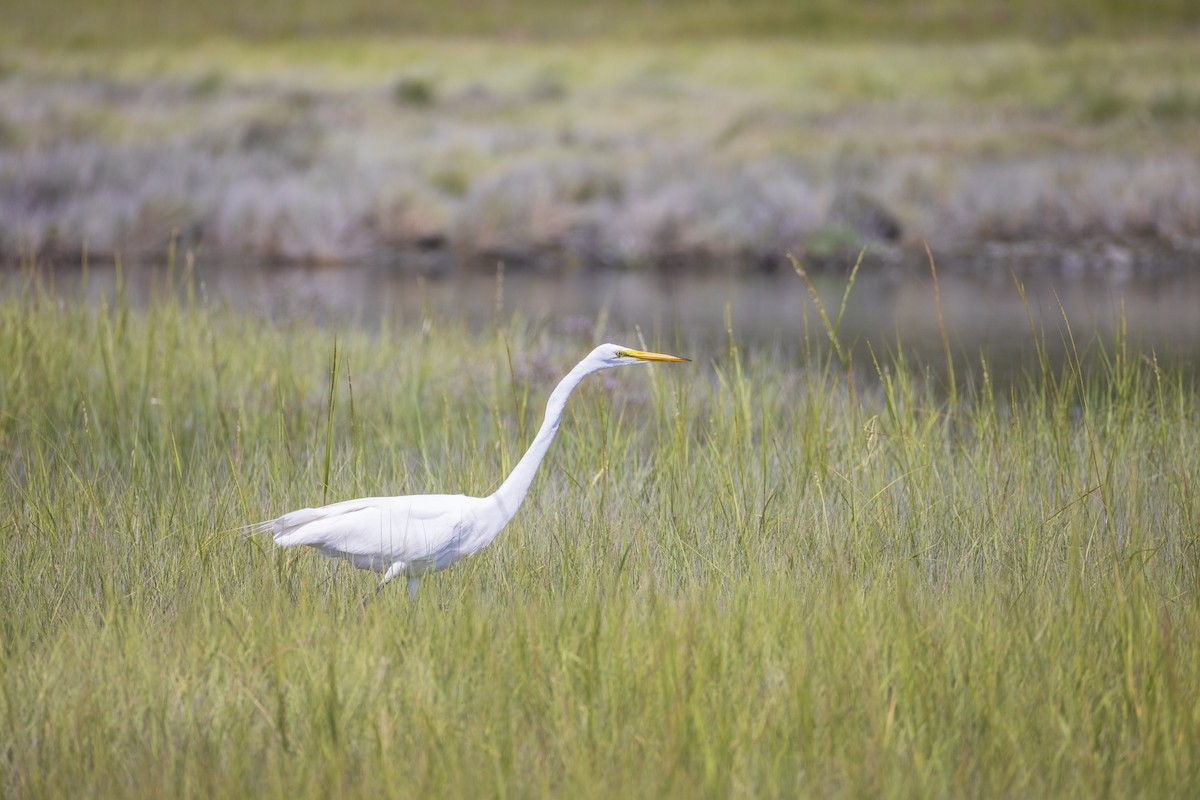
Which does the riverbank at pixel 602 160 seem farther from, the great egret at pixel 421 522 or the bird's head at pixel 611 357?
the bird's head at pixel 611 357

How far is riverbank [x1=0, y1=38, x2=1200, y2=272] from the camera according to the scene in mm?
13461

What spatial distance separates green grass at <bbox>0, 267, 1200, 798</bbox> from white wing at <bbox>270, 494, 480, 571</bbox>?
0.40 ft

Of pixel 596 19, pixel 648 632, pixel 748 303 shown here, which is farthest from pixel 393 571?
pixel 596 19

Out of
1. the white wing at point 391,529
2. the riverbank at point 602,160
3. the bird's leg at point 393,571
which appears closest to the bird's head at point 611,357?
the white wing at point 391,529

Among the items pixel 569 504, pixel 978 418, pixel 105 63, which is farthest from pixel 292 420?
pixel 105 63

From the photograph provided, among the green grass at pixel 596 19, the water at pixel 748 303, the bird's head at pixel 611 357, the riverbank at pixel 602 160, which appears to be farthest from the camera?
the green grass at pixel 596 19

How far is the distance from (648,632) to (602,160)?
14.2m

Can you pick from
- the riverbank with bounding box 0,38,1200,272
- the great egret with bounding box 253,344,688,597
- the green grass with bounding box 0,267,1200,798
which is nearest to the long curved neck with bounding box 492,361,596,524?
the great egret with bounding box 253,344,688,597

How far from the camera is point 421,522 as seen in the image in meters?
2.74

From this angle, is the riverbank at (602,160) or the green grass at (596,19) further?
the green grass at (596,19)

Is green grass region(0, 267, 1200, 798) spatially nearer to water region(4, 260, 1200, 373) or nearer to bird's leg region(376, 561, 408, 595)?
bird's leg region(376, 561, 408, 595)

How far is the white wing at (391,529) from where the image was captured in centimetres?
272

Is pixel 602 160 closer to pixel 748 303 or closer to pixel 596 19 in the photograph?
pixel 748 303

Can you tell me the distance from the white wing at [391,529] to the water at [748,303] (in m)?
2.84
